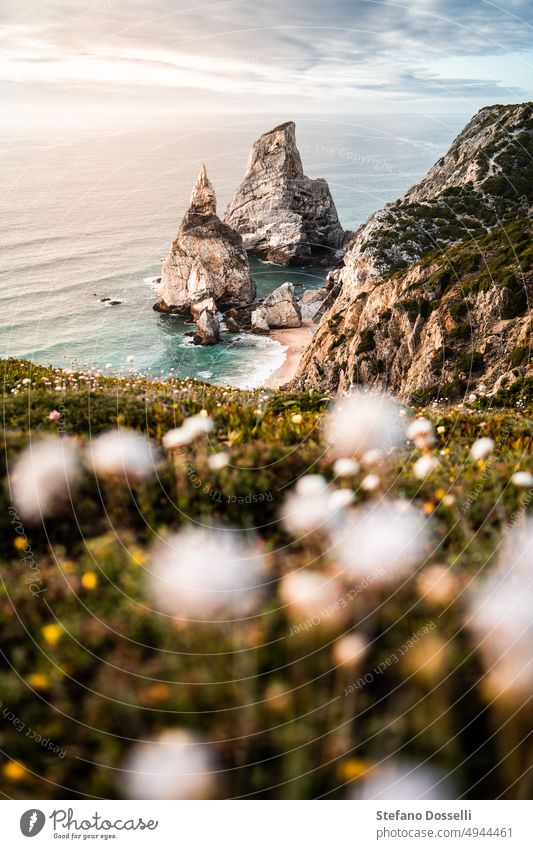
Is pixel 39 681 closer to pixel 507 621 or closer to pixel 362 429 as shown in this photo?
pixel 507 621

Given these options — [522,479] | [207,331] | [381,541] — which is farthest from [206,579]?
[207,331]

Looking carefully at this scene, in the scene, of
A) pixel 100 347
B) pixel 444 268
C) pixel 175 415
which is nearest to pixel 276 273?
pixel 100 347

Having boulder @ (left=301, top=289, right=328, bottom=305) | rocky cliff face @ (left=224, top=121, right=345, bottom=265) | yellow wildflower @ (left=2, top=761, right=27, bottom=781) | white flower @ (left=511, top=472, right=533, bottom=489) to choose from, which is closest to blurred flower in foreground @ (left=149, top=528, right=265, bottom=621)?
yellow wildflower @ (left=2, top=761, right=27, bottom=781)

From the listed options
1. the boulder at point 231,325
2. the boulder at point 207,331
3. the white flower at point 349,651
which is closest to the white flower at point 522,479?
the white flower at point 349,651

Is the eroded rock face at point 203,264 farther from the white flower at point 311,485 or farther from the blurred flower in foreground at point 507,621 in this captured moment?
the blurred flower in foreground at point 507,621

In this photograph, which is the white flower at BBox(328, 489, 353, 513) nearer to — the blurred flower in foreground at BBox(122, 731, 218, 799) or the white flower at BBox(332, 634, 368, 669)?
the white flower at BBox(332, 634, 368, 669)
